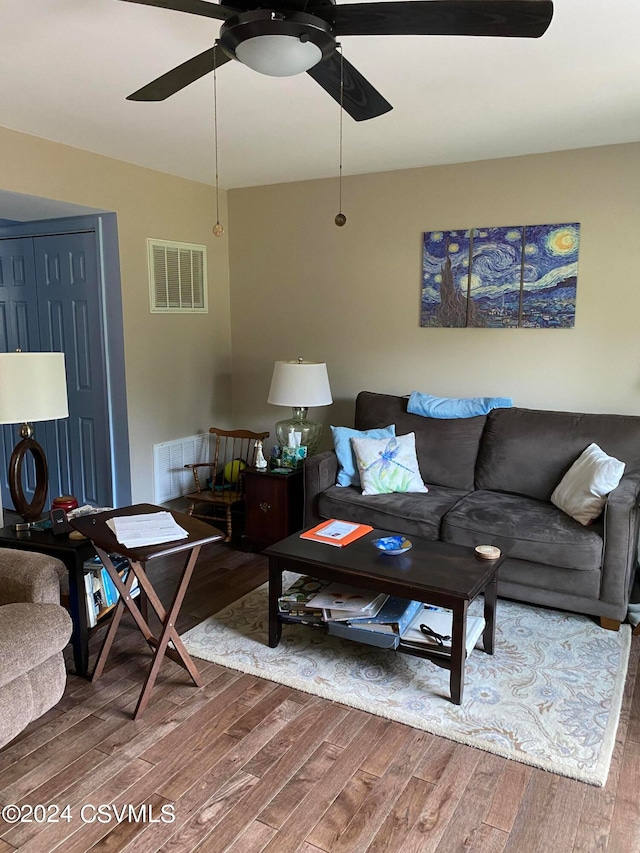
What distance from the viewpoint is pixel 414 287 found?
4379 millimetres

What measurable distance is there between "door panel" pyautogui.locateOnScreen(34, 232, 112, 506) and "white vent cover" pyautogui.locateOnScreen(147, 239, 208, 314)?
15.6 inches

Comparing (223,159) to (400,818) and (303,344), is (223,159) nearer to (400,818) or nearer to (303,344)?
(303,344)

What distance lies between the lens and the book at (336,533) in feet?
9.59

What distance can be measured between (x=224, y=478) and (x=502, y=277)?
2352mm

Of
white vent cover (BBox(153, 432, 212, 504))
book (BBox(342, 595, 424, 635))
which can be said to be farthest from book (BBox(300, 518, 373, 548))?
white vent cover (BBox(153, 432, 212, 504))

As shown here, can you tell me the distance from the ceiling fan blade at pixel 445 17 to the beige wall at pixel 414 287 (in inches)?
92.1

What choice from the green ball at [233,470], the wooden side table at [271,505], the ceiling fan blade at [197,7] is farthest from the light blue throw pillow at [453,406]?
the ceiling fan blade at [197,7]

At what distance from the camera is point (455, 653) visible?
242 cm

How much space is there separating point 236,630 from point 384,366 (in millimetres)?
2229

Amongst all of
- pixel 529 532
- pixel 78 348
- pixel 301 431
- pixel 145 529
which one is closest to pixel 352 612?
pixel 145 529

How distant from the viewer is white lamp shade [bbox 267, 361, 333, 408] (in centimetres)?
401

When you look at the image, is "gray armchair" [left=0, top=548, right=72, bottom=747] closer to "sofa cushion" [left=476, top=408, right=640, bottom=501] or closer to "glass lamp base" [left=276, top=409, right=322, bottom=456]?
"glass lamp base" [left=276, top=409, right=322, bottom=456]

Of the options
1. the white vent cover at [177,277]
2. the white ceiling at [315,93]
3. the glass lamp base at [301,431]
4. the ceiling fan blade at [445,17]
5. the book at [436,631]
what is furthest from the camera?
the white vent cover at [177,277]

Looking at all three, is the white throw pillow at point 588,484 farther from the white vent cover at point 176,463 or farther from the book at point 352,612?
the white vent cover at point 176,463
